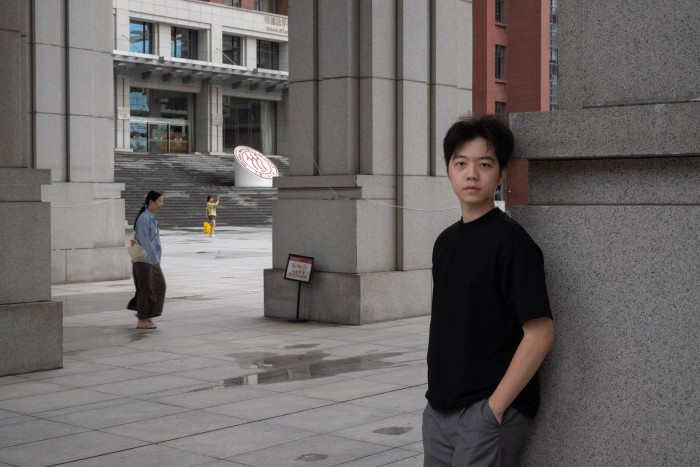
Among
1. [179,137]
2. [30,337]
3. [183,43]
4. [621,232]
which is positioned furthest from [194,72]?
[621,232]

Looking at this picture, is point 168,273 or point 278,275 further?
point 168,273

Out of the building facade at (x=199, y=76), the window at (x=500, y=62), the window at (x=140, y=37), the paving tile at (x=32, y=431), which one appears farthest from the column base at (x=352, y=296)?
the window at (x=500, y=62)

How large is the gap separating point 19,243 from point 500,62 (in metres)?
65.0

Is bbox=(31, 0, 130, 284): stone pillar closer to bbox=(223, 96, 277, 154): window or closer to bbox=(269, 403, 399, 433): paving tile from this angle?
bbox=(269, 403, 399, 433): paving tile

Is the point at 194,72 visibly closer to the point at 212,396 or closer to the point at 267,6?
the point at 267,6

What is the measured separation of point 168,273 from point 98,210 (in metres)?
3.16

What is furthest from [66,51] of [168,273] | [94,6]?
[168,273]

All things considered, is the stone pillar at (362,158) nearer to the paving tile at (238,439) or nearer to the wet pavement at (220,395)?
the wet pavement at (220,395)

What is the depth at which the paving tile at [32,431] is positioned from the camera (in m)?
7.46

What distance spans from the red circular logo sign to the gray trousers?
58464 millimetres

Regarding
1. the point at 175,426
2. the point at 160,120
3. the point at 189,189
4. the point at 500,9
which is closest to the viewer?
the point at 175,426

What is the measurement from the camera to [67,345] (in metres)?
12.5

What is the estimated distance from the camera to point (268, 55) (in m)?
77.8

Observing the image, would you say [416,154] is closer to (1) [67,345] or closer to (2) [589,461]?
(1) [67,345]
